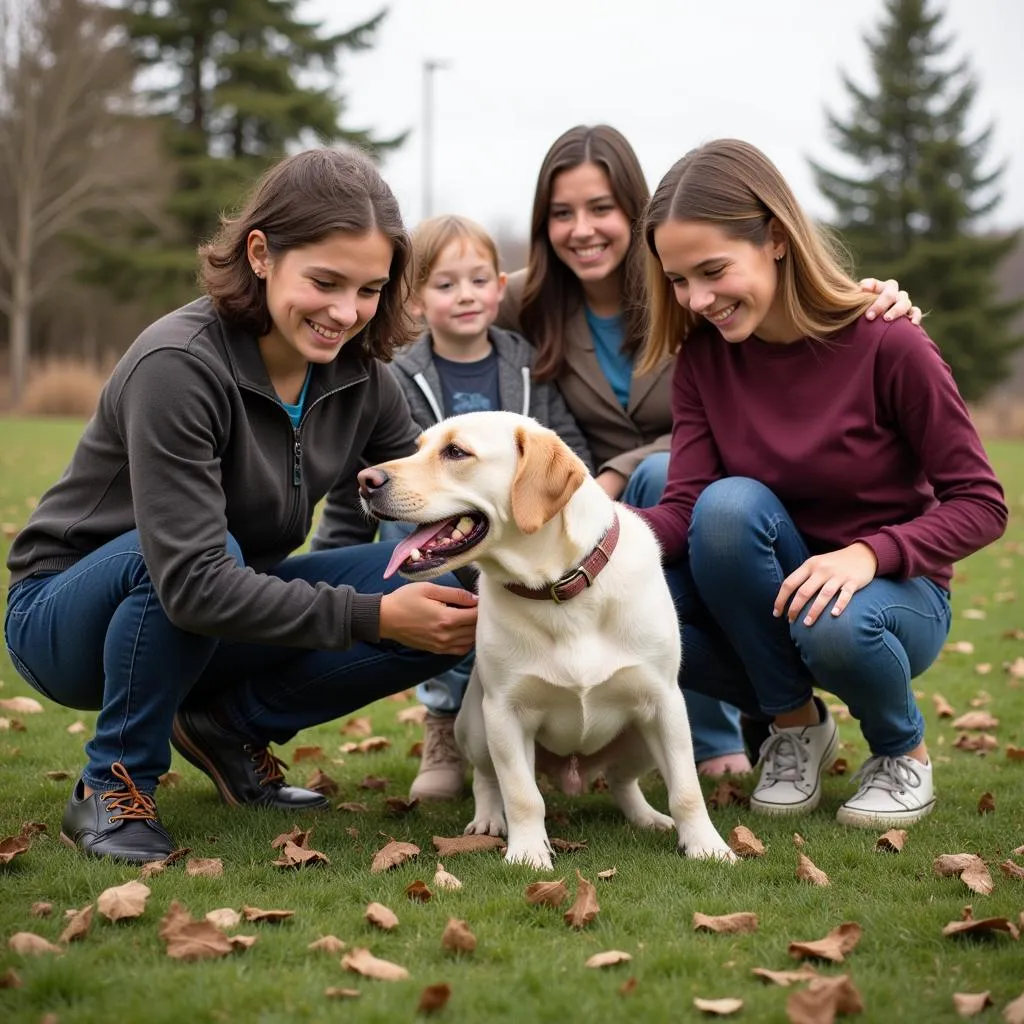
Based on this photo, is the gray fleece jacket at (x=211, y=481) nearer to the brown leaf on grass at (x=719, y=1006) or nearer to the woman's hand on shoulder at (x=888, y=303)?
the brown leaf on grass at (x=719, y=1006)

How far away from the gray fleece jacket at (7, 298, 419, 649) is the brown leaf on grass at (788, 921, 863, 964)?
1394mm

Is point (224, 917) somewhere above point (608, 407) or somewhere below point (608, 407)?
below

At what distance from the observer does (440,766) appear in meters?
4.18

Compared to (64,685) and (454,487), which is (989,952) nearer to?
(454,487)

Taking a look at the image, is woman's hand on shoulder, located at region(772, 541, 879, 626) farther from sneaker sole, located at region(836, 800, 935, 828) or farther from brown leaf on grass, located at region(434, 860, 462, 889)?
brown leaf on grass, located at region(434, 860, 462, 889)

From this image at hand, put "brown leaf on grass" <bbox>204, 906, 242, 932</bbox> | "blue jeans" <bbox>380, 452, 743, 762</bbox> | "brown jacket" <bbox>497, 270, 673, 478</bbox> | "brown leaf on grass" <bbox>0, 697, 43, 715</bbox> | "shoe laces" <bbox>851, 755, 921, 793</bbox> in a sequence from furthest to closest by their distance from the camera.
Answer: "brown leaf on grass" <bbox>0, 697, 43, 715</bbox> < "brown jacket" <bbox>497, 270, 673, 478</bbox> < "blue jeans" <bbox>380, 452, 743, 762</bbox> < "shoe laces" <bbox>851, 755, 921, 793</bbox> < "brown leaf on grass" <bbox>204, 906, 242, 932</bbox>

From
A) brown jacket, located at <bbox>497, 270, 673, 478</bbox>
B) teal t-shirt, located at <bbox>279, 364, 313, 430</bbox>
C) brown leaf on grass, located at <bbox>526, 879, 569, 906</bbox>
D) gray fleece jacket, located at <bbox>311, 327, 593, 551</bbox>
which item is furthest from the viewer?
brown jacket, located at <bbox>497, 270, 673, 478</bbox>

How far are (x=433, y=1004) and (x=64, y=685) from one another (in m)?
1.74

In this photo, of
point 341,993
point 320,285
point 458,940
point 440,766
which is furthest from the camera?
point 440,766

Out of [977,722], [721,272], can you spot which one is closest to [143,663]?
[721,272]

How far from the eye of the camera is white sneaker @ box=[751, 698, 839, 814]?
373 cm

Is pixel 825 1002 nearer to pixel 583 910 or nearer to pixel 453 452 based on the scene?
pixel 583 910

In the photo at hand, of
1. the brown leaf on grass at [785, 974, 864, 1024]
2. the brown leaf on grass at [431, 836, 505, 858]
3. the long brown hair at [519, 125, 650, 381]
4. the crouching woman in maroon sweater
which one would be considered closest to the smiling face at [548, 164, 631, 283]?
the long brown hair at [519, 125, 650, 381]

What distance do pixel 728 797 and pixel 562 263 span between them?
223 cm
